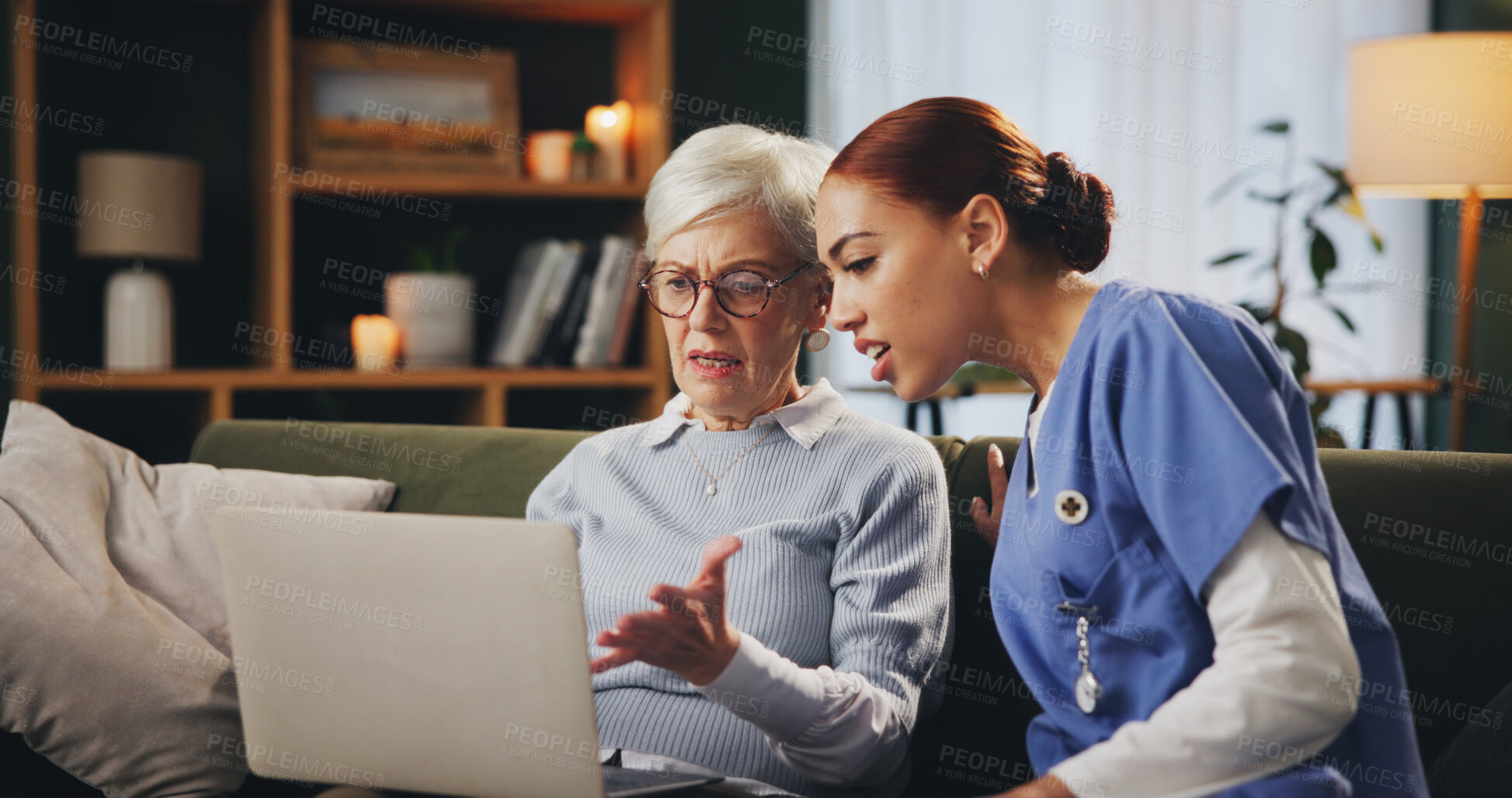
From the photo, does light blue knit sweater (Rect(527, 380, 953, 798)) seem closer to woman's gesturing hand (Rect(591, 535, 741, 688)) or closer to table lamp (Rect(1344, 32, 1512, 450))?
woman's gesturing hand (Rect(591, 535, 741, 688))

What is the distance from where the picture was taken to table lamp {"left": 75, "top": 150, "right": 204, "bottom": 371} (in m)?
2.65

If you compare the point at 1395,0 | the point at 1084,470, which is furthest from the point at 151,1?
the point at 1395,0

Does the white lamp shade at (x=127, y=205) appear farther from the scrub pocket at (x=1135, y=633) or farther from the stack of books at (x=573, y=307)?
the scrub pocket at (x=1135, y=633)

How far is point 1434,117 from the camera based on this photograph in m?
2.99

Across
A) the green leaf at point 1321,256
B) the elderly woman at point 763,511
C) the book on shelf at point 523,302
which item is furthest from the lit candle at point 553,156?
the green leaf at point 1321,256

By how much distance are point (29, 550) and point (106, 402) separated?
1.66 meters

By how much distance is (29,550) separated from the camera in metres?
1.45

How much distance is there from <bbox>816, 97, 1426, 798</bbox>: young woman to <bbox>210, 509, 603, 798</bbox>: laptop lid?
1.13ft

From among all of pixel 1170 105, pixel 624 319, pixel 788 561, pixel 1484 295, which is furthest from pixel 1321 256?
pixel 788 561

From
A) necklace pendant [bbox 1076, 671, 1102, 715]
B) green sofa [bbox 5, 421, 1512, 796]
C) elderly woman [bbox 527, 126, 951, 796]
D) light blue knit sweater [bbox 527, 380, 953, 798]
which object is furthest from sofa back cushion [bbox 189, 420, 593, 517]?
necklace pendant [bbox 1076, 671, 1102, 715]

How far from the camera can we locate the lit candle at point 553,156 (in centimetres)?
299

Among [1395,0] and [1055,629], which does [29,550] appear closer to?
[1055,629]

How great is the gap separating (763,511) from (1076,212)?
1.62ft

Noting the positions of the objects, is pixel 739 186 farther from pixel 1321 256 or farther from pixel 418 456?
pixel 1321 256
